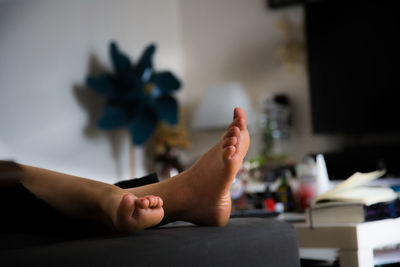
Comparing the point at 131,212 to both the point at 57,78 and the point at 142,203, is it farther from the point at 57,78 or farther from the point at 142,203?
the point at 57,78

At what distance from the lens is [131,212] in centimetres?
79

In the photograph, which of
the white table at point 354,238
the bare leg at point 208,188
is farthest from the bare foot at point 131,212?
the white table at point 354,238

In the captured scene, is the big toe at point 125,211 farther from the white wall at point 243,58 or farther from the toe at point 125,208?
the white wall at point 243,58

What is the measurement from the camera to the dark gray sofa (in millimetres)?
659

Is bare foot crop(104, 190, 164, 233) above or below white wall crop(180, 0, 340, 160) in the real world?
below

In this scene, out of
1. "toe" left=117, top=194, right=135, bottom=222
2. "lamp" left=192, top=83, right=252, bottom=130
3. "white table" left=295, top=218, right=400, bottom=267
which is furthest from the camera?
"lamp" left=192, top=83, right=252, bottom=130

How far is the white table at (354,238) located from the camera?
1174mm

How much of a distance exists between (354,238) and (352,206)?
94 mm

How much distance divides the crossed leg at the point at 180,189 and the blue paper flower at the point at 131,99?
2.99 m

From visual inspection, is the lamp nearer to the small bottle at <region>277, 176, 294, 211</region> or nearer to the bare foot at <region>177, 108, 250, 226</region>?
the small bottle at <region>277, 176, 294, 211</region>

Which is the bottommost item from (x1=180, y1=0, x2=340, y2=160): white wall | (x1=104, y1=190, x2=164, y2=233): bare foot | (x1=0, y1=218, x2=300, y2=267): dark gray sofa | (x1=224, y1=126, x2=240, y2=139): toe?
(x1=0, y1=218, x2=300, y2=267): dark gray sofa

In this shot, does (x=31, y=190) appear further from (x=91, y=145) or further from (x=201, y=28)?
(x=201, y=28)

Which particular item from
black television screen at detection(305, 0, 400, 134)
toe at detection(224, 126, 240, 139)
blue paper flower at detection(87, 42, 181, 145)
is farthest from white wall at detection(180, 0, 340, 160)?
toe at detection(224, 126, 240, 139)

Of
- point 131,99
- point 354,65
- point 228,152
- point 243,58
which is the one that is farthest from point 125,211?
point 243,58
